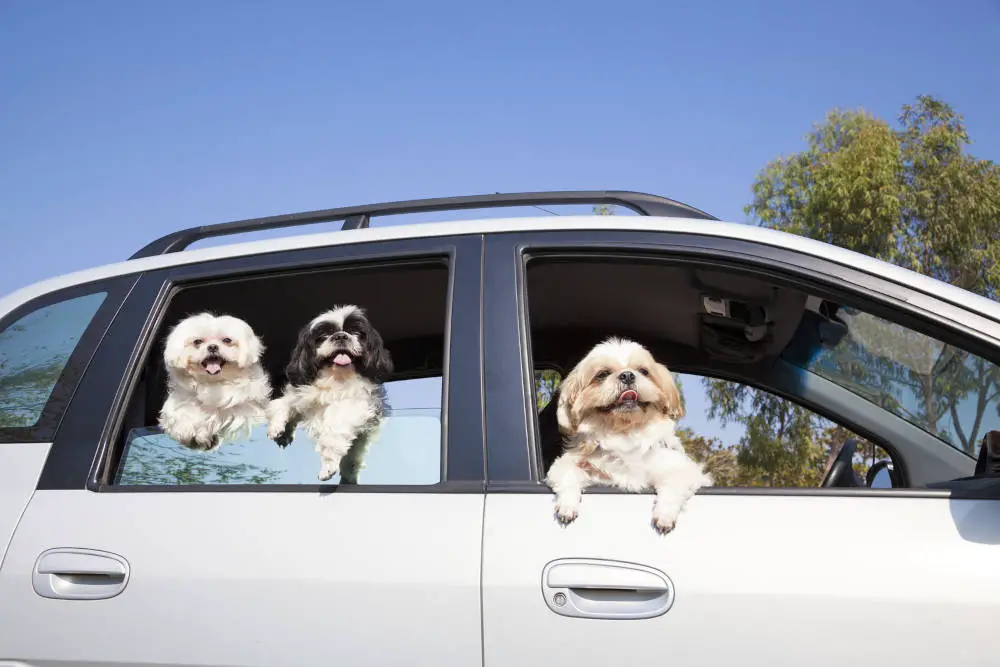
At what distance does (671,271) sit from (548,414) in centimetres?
83

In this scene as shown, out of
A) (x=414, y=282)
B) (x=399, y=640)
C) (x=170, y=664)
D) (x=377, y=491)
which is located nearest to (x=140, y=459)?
(x=170, y=664)

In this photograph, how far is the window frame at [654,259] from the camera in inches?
85.5

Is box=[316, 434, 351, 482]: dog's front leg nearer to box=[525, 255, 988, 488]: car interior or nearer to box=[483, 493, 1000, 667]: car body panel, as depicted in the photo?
box=[483, 493, 1000, 667]: car body panel

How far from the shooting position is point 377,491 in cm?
232

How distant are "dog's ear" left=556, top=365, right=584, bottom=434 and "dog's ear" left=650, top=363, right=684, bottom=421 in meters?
0.26

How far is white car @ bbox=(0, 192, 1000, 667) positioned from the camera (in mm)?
1988

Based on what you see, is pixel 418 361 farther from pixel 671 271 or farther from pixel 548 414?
pixel 671 271

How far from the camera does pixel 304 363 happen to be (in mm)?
3430

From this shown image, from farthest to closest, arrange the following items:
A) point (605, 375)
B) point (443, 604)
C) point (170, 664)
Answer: point (605, 375) → point (170, 664) → point (443, 604)

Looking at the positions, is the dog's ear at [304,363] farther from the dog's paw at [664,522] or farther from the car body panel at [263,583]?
the dog's paw at [664,522]

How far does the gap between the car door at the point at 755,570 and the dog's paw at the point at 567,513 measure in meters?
0.02

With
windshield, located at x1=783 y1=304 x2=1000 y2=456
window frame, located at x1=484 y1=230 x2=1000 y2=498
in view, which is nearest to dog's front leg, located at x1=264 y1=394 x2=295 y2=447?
window frame, located at x1=484 y1=230 x2=1000 y2=498

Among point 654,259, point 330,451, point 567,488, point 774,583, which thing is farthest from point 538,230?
point 774,583

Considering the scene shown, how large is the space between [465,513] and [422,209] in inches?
51.1
